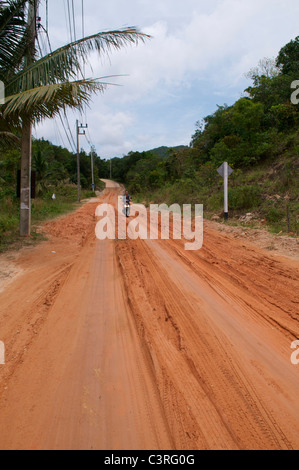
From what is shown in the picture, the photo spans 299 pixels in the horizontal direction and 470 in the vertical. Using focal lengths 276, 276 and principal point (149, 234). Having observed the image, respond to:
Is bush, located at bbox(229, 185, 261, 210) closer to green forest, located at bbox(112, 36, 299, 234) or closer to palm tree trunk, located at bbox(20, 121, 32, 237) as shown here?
green forest, located at bbox(112, 36, 299, 234)

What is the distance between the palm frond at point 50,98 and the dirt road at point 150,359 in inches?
141

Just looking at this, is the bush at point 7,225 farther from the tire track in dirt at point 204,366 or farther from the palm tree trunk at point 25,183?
the tire track in dirt at point 204,366

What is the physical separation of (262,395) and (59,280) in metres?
3.91

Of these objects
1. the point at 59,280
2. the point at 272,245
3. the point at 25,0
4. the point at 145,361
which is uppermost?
the point at 25,0

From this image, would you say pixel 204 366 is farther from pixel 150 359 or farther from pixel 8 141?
pixel 8 141

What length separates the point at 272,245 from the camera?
24.5 ft

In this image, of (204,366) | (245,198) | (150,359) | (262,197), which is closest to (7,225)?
(150,359)

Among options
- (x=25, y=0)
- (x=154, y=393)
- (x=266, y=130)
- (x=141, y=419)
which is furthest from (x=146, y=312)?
(x=266, y=130)

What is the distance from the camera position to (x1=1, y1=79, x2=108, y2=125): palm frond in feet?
18.5

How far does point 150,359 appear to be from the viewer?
2814 mm

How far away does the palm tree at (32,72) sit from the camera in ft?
19.0

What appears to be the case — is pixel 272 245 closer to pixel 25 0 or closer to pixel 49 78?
pixel 49 78

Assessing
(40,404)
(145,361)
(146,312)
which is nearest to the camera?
(40,404)

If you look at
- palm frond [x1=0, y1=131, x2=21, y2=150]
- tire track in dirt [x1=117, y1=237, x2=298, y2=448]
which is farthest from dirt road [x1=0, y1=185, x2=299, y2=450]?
palm frond [x1=0, y1=131, x2=21, y2=150]
